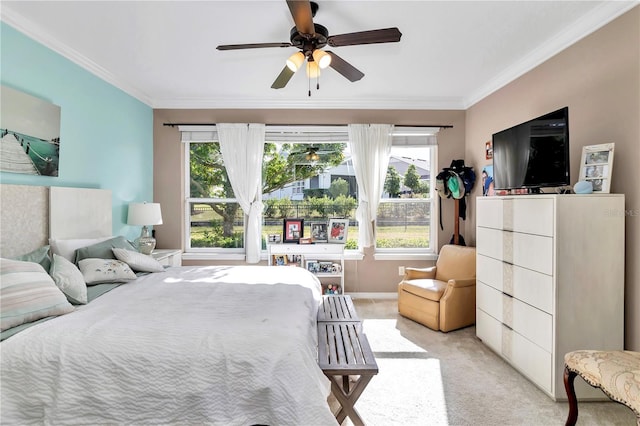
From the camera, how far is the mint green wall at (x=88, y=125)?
8.09 ft

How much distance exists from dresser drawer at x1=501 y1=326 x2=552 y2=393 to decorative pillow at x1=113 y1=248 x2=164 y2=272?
3.14 meters

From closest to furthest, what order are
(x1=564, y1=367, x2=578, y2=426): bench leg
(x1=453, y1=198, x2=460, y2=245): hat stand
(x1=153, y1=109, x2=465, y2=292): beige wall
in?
(x1=564, y1=367, x2=578, y2=426): bench leg → (x1=453, y1=198, x2=460, y2=245): hat stand → (x1=153, y1=109, x2=465, y2=292): beige wall

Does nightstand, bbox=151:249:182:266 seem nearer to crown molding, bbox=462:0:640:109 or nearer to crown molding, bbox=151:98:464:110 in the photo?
crown molding, bbox=151:98:464:110

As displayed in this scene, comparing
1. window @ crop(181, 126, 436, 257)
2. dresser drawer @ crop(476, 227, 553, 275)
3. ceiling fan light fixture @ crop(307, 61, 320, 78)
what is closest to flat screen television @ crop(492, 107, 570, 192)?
dresser drawer @ crop(476, 227, 553, 275)

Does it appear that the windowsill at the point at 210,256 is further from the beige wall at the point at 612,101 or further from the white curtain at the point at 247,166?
the beige wall at the point at 612,101

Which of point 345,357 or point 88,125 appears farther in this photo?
point 88,125

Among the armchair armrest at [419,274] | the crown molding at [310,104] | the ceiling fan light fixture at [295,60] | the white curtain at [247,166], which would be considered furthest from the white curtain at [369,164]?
the ceiling fan light fixture at [295,60]

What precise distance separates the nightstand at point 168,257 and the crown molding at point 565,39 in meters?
4.31

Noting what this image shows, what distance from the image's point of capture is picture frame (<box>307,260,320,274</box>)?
4.32 meters

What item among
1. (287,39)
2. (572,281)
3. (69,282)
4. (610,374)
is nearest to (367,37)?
(287,39)

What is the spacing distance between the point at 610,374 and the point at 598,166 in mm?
1388

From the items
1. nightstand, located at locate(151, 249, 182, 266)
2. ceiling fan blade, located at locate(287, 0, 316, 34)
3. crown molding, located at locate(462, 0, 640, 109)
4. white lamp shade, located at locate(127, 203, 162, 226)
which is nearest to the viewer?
ceiling fan blade, located at locate(287, 0, 316, 34)

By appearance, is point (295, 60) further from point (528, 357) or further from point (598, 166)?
point (528, 357)

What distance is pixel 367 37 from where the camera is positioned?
196cm
